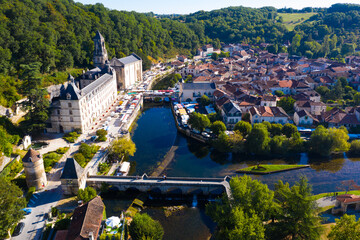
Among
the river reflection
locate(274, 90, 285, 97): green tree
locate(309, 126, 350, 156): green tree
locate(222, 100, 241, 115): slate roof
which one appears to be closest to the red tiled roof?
the river reflection

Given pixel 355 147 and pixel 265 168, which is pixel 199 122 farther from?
pixel 355 147

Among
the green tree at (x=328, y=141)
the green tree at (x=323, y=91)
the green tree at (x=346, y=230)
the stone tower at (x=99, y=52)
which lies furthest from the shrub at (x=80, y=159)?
the green tree at (x=323, y=91)

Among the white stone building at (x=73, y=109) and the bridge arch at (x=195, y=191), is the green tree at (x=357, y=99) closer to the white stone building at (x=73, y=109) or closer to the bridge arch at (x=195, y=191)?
the bridge arch at (x=195, y=191)

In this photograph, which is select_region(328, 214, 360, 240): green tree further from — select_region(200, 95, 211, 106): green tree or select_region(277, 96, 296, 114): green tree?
select_region(200, 95, 211, 106): green tree

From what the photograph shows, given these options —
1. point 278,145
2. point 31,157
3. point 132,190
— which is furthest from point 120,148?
point 278,145

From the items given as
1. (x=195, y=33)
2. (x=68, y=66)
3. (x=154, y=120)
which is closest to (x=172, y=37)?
(x=195, y=33)
